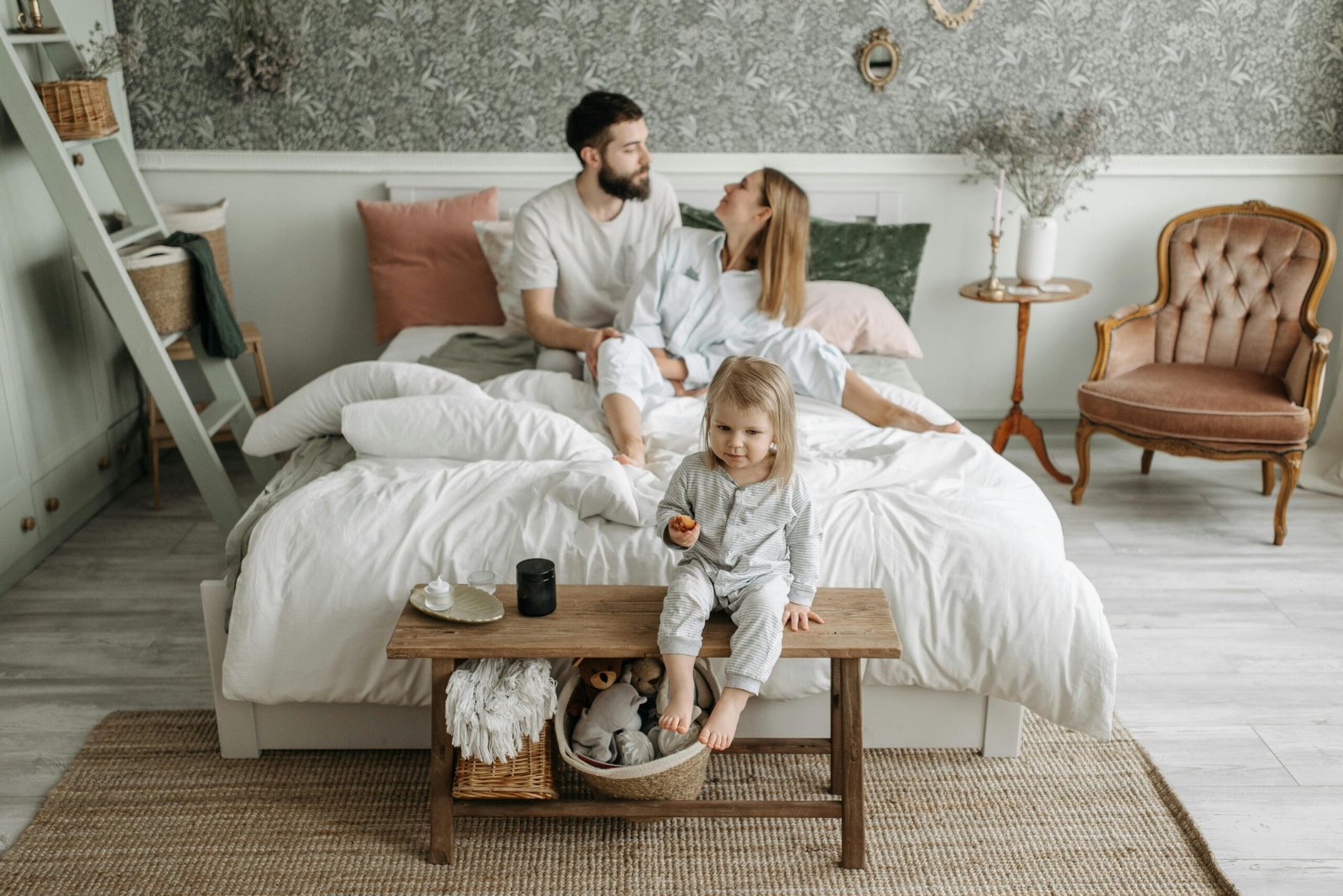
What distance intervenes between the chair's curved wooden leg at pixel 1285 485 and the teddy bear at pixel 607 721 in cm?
225

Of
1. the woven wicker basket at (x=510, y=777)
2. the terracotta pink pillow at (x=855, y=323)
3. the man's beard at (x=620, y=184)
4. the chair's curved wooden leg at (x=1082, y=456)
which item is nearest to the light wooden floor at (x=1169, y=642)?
the chair's curved wooden leg at (x=1082, y=456)

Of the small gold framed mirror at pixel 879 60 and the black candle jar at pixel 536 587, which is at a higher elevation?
the small gold framed mirror at pixel 879 60

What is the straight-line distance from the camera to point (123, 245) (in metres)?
3.25

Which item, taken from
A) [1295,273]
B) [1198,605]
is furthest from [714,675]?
[1295,273]

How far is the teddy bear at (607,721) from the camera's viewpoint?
199 centimetres

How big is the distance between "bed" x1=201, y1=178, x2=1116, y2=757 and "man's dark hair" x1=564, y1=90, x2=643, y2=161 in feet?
3.97

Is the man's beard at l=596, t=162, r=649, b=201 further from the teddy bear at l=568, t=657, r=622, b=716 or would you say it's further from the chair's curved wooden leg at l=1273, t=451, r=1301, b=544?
the chair's curved wooden leg at l=1273, t=451, r=1301, b=544

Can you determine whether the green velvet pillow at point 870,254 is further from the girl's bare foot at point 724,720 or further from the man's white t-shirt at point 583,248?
the girl's bare foot at point 724,720

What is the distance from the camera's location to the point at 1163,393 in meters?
3.53

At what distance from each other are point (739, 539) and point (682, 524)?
11cm

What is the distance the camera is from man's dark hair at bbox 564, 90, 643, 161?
325cm

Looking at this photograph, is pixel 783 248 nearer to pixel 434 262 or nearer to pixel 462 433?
pixel 462 433

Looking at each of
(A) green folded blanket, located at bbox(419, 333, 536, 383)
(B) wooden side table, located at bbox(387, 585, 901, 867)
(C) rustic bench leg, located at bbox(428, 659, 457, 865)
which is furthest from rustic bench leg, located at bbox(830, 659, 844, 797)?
(A) green folded blanket, located at bbox(419, 333, 536, 383)

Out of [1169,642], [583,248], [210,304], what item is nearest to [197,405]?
[210,304]
